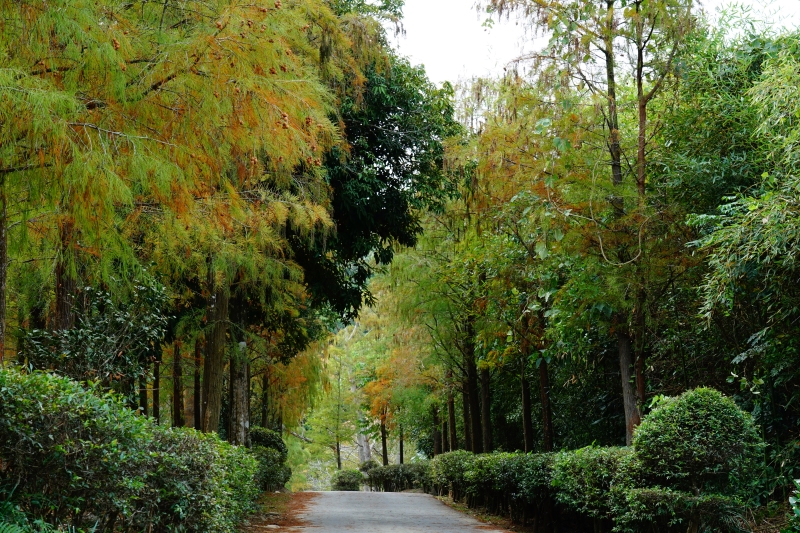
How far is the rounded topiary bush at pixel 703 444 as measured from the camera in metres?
7.92

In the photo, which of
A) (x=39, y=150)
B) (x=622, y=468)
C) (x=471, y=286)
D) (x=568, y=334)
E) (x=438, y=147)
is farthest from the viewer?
(x=471, y=286)

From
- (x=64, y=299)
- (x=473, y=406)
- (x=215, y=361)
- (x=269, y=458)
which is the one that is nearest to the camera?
(x=64, y=299)

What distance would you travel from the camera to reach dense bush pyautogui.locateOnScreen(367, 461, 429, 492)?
28359 mm

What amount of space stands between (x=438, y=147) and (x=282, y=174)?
16.1 feet

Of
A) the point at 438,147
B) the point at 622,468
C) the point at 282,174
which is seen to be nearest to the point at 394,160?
the point at 438,147

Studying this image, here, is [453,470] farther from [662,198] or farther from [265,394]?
[662,198]

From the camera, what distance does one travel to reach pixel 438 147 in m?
15.5

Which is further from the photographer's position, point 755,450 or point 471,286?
point 471,286

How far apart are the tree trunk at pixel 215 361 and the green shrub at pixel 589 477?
5849 mm

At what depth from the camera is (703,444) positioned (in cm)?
791

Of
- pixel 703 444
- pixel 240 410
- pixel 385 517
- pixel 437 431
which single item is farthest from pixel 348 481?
pixel 703 444

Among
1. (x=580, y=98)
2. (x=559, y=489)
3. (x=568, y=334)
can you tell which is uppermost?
(x=580, y=98)

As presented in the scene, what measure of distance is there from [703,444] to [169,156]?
5.75m

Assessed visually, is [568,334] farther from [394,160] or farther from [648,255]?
[394,160]
